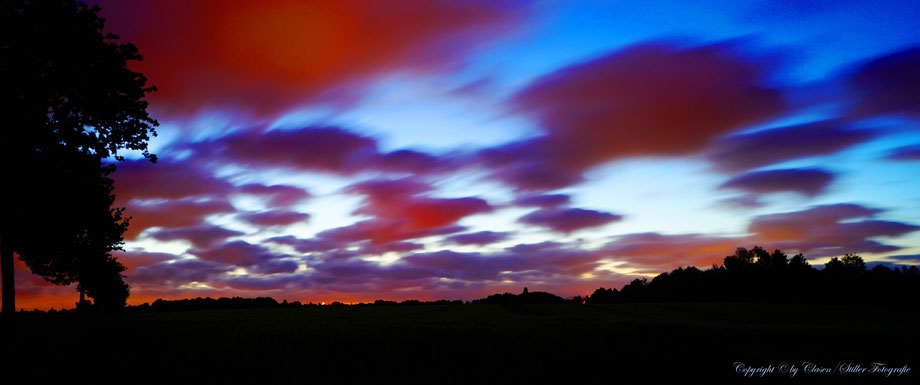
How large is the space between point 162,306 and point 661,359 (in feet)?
379

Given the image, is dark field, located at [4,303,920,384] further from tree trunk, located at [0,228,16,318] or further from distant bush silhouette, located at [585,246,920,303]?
distant bush silhouette, located at [585,246,920,303]

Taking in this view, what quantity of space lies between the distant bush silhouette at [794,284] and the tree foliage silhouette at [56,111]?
311 feet

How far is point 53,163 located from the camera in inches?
974

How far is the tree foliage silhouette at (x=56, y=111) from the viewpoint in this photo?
76.9 feet

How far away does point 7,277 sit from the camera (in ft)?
83.0

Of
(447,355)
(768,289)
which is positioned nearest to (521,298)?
(768,289)

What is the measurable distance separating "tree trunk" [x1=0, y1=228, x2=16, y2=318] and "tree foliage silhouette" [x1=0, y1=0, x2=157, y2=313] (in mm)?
40

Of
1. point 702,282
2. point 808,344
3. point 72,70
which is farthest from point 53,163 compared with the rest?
point 702,282

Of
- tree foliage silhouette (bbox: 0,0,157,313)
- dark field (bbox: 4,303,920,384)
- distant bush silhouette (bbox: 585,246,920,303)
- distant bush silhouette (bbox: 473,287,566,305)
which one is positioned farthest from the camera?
distant bush silhouette (bbox: 473,287,566,305)

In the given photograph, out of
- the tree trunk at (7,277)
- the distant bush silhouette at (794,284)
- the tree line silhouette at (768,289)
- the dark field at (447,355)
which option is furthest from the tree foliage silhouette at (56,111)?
the distant bush silhouette at (794,284)

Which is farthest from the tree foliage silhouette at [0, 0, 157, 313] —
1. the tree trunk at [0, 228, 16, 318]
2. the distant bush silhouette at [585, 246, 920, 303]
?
the distant bush silhouette at [585, 246, 920, 303]

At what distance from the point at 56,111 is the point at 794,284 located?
431 feet

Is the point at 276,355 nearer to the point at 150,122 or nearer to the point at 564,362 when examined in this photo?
Answer: the point at 564,362

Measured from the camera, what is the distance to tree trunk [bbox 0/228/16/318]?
24.9 meters
